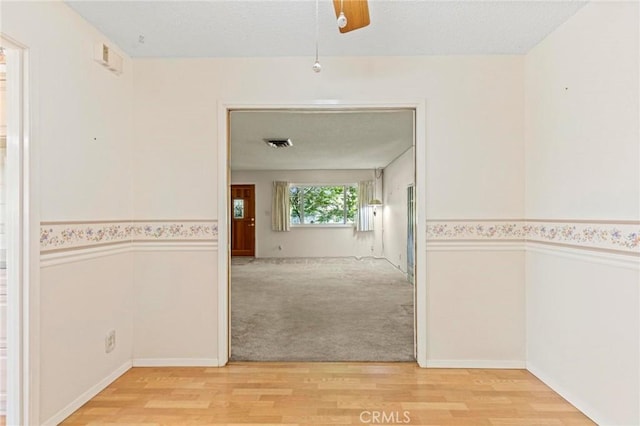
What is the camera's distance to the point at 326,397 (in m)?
2.26

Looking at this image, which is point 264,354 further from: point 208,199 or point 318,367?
point 208,199

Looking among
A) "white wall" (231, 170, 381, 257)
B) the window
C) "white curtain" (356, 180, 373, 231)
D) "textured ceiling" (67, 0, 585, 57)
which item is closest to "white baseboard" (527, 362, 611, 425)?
"textured ceiling" (67, 0, 585, 57)

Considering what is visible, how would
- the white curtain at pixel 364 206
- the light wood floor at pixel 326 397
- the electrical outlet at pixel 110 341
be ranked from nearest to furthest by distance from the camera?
the light wood floor at pixel 326 397 < the electrical outlet at pixel 110 341 < the white curtain at pixel 364 206

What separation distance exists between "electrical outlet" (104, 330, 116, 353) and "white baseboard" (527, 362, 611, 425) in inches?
115

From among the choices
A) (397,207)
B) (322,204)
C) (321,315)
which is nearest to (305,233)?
(322,204)

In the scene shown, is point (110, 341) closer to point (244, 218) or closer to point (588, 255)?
point (588, 255)

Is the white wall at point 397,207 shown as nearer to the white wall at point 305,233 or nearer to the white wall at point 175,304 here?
the white wall at point 305,233

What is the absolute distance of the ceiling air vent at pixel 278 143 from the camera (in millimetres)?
5773

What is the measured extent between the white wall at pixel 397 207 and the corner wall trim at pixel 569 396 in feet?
13.1

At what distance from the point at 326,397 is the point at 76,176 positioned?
2.00 metres

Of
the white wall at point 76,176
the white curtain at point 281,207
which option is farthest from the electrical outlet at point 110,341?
the white curtain at point 281,207

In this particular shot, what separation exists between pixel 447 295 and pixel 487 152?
3.58 ft

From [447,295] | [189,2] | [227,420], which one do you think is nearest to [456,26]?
[189,2]

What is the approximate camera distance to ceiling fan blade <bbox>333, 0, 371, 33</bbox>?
1.51 metres
